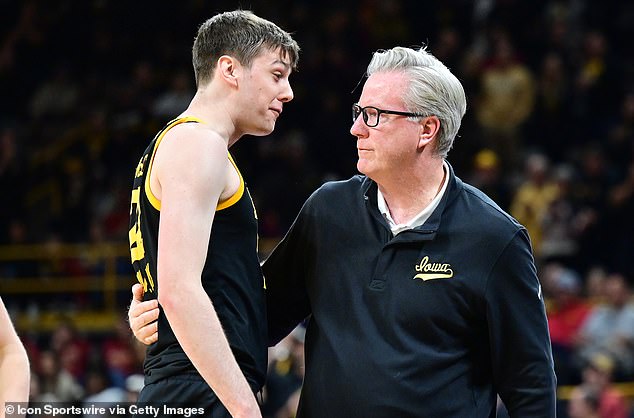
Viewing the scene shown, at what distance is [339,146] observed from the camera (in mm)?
12805

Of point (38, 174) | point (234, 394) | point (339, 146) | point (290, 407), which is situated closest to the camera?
point (234, 394)

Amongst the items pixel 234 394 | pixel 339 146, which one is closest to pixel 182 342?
pixel 234 394

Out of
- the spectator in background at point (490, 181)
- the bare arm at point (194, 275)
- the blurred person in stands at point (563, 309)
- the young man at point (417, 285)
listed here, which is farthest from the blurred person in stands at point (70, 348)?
the bare arm at point (194, 275)

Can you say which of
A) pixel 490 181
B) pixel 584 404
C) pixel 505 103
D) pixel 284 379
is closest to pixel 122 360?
pixel 284 379

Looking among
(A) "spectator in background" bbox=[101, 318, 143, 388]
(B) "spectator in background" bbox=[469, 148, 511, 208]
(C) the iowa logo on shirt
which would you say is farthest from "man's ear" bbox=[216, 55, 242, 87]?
(B) "spectator in background" bbox=[469, 148, 511, 208]

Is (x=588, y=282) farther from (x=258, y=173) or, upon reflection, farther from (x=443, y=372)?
(x=443, y=372)

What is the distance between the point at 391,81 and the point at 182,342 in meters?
1.21

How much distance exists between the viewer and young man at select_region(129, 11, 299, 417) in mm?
3393

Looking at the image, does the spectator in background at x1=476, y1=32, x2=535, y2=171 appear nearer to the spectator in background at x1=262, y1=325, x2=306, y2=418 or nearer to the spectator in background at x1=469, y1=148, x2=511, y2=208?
the spectator in background at x1=469, y1=148, x2=511, y2=208

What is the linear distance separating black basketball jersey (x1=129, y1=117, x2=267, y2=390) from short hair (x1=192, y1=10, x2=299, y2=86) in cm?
26

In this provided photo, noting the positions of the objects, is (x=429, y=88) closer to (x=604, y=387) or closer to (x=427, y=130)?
(x=427, y=130)

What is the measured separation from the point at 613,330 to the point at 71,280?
6549 mm

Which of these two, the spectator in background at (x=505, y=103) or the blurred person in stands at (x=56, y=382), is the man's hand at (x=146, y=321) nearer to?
the blurred person in stands at (x=56, y=382)

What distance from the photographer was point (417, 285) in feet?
12.5
